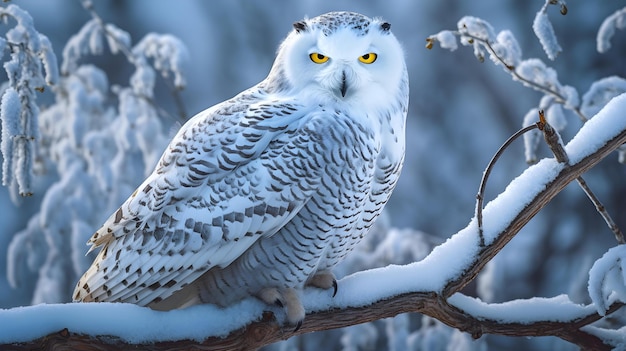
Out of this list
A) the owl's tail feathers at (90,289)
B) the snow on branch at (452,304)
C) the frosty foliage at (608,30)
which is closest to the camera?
the snow on branch at (452,304)

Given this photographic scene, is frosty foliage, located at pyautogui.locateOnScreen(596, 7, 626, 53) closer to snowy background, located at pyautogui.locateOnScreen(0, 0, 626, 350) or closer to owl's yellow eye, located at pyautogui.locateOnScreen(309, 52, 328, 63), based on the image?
owl's yellow eye, located at pyautogui.locateOnScreen(309, 52, 328, 63)

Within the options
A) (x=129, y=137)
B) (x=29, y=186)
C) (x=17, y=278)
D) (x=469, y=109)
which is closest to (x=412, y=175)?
(x=469, y=109)

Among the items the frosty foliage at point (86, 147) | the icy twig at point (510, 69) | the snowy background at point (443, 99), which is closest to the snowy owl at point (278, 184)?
the icy twig at point (510, 69)

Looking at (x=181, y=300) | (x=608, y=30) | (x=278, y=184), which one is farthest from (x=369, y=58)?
(x=608, y=30)

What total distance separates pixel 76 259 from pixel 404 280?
1.16 meters

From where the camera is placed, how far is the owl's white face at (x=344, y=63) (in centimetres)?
138

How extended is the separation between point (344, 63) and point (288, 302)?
448mm

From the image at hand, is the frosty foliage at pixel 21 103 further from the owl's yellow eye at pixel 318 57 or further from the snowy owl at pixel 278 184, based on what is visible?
the owl's yellow eye at pixel 318 57

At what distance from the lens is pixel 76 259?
2.24 metres

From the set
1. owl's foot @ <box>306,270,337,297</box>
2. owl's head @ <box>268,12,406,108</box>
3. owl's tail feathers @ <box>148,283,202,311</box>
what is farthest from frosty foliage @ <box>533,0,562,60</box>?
owl's tail feathers @ <box>148,283,202,311</box>

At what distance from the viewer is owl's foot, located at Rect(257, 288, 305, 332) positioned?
4.58 feet

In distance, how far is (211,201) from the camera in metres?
1.38

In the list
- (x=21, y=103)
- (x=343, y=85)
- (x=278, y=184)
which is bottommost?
(x=278, y=184)

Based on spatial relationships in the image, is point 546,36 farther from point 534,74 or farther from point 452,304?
point 452,304
